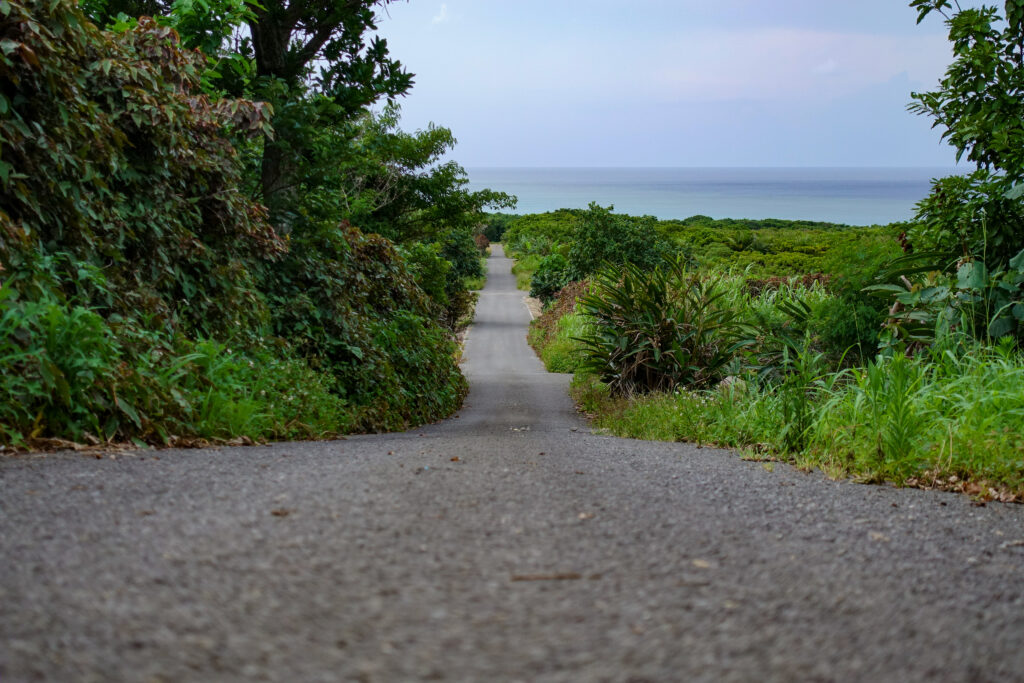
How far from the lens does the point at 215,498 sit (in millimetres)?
2930

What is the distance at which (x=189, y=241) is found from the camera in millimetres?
6242

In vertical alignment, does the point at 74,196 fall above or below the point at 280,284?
above

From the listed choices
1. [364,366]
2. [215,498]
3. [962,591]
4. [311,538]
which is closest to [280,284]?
[364,366]

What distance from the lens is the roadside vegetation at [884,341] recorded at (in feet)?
14.4

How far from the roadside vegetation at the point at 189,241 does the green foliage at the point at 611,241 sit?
2216 centimetres

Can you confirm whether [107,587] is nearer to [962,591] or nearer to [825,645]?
[825,645]

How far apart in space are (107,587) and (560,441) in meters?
4.80

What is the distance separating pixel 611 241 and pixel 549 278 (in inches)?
342

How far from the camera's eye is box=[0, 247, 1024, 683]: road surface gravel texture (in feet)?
5.31

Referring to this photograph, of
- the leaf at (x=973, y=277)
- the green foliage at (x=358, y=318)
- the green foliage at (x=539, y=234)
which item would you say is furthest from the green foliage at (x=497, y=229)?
the leaf at (x=973, y=277)

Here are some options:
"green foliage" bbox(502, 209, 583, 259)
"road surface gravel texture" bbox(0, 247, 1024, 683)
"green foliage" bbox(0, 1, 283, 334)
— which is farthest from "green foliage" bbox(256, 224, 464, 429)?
"green foliage" bbox(502, 209, 583, 259)

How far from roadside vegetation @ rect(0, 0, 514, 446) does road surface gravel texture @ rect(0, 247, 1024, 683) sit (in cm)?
79

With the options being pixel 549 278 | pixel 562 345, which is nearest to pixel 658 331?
pixel 562 345

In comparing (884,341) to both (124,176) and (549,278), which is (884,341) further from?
(549,278)
